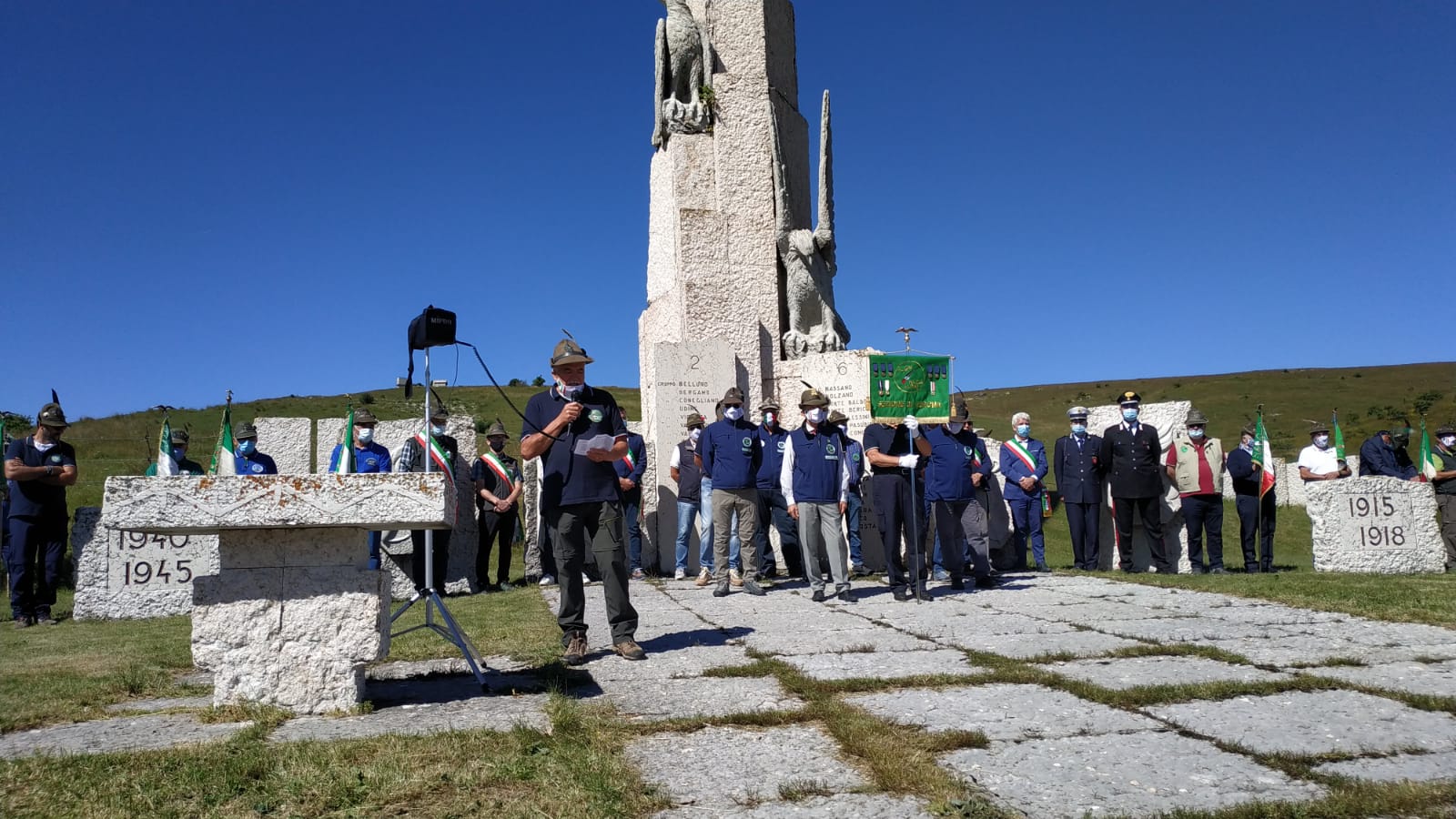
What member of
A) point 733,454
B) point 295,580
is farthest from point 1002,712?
point 733,454

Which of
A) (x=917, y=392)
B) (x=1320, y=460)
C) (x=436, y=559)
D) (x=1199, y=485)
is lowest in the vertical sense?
(x=436, y=559)

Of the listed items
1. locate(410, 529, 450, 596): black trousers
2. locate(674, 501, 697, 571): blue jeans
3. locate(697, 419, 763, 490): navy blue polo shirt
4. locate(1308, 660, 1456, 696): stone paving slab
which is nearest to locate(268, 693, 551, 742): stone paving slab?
locate(1308, 660, 1456, 696): stone paving slab

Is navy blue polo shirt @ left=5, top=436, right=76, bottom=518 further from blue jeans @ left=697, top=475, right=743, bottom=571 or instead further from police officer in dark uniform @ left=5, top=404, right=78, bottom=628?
blue jeans @ left=697, top=475, right=743, bottom=571

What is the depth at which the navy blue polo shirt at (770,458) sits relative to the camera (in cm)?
1034

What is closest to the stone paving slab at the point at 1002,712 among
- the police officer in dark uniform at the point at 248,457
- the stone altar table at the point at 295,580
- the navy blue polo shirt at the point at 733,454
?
the stone altar table at the point at 295,580

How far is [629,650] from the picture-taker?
5.69m

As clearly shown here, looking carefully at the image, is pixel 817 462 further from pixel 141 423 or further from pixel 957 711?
pixel 141 423

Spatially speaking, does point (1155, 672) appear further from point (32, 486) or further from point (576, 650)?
point (32, 486)

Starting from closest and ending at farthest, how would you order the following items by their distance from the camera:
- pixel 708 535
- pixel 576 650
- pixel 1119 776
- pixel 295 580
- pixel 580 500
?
pixel 1119 776 → pixel 295 580 → pixel 576 650 → pixel 580 500 → pixel 708 535

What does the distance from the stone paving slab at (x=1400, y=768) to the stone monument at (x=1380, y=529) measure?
8.39m

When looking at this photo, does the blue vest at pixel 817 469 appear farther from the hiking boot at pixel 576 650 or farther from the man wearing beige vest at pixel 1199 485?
the man wearing beige vest at pixel 1199 485

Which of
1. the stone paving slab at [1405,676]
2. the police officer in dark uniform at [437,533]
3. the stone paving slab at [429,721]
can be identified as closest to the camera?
the stone paving slab at [429,721]

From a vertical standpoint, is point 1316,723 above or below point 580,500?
below

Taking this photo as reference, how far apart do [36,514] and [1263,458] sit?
13182 millimetres
